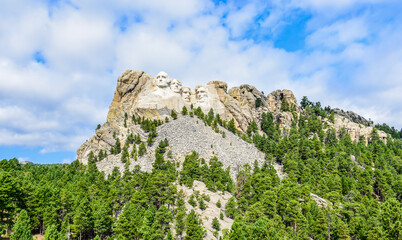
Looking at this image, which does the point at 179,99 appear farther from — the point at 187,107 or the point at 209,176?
the point at 209,176

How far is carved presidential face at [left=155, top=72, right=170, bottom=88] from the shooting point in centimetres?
15525

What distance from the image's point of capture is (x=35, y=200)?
203 feet

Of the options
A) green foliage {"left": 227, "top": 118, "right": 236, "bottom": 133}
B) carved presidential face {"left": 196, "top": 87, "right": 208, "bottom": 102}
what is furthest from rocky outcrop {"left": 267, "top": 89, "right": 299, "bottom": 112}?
carved presidential face {"left": 196, "top": 87, "right": 208, "bottom": 102}

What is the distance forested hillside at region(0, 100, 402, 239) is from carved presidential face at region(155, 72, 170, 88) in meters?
50.8

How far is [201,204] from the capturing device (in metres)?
72.9

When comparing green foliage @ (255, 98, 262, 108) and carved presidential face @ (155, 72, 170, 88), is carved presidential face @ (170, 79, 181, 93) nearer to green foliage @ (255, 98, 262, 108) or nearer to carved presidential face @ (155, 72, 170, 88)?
carved presidential face @ (155, 72, 170, 88)

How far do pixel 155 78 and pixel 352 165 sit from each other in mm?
109597

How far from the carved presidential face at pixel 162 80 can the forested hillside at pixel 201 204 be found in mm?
50809

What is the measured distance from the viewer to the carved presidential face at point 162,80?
15525 cm

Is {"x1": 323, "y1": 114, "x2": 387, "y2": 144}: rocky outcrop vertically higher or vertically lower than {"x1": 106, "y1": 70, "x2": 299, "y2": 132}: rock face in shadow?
lower

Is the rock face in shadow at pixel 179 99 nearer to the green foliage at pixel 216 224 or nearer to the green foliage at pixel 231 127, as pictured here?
the green foliage at pixel 231 127

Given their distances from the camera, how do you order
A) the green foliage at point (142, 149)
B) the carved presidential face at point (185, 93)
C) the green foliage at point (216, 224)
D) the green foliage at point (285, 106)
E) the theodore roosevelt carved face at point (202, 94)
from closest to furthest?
the green foliage at point (216, 224) < the green foliage at point (142, 149) < the theodore roosevelt carved face at point (202, 94) < the carved presidential face at point (185, 93) < the green foliage at point (285, 106)

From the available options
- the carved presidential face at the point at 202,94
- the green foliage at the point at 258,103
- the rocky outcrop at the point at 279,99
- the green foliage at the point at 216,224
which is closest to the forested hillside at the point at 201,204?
the green foliage at the point at 216,224

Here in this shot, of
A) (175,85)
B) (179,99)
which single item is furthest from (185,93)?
(179,99)
